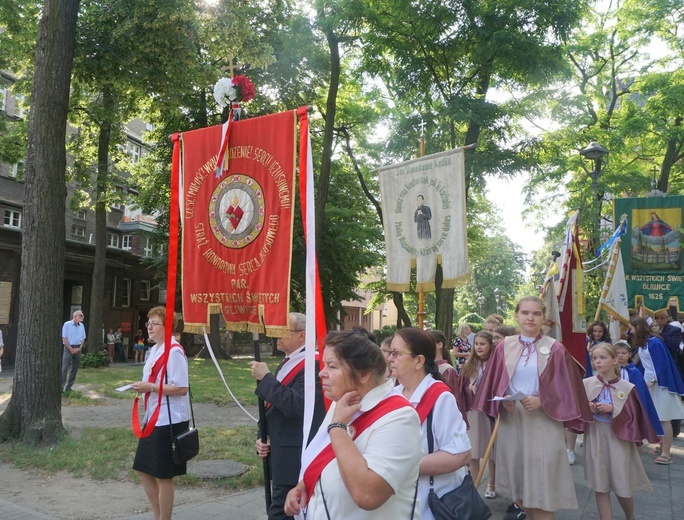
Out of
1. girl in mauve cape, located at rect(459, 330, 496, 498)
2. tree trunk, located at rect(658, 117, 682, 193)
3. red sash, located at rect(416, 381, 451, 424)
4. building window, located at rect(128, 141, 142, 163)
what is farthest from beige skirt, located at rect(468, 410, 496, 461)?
building window, located at rect(128, 141, 142, 163)

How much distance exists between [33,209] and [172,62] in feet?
21.3

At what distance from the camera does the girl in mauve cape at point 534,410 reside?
4535 millimetres

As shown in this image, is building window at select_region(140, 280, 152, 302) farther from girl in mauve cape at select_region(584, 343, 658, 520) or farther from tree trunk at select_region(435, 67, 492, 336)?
girl in mauve cape at select_region(584, 343, 658, 520)

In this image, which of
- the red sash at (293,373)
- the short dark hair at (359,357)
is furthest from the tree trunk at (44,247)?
the short dark hair at (359,357)

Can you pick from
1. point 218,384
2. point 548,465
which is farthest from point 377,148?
point 548,465

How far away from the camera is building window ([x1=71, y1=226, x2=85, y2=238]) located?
31.6 metres

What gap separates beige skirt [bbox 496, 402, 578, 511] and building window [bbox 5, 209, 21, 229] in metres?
26.2

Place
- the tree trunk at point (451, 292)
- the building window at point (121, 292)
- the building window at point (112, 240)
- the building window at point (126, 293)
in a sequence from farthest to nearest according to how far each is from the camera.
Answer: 1. the building window at point (126, 293)
2. the building window at point (112, 240)
3. the building window at point (121, 292)
4. the tree trunk at point (451, 292)

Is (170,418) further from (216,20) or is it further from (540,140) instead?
(540,140)

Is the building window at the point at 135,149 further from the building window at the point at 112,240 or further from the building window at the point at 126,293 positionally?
the building window at the point at 126,293

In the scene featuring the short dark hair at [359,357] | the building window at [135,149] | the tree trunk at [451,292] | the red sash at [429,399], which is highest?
the building window at [135,149]

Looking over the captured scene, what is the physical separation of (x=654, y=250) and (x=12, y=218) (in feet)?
83.1

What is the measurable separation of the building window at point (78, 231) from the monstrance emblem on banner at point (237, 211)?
99.0ft

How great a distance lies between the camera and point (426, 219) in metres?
8.05
